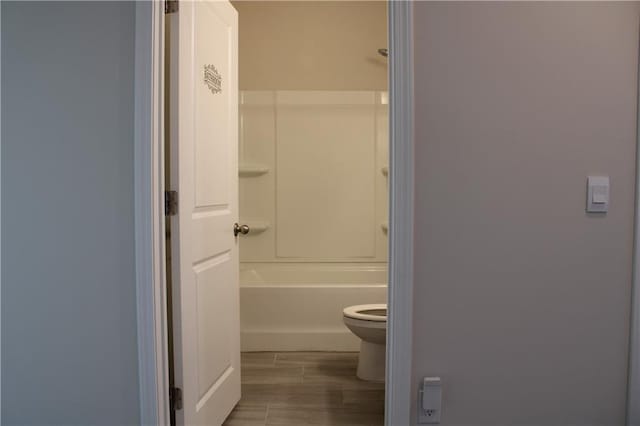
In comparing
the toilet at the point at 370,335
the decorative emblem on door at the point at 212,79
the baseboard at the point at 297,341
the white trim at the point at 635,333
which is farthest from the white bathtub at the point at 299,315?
the white trim at the point at 635,333

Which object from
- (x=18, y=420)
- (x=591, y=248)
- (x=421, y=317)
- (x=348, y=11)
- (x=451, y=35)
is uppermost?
(x=348, y=11)

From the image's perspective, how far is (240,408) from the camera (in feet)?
7.94

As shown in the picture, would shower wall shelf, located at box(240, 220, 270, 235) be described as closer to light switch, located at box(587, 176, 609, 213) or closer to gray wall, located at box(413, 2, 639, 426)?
gray wall, located at box(413, 2, 639, 426)

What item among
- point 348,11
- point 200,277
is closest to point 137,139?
point 200,277

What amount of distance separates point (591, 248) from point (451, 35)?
907 mm

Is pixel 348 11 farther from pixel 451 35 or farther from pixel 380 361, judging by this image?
pixel 380 361

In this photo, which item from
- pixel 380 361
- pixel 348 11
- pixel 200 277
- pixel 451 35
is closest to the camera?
pixel 451 35

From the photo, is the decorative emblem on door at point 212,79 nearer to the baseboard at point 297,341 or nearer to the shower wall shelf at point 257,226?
the shower wall shelf at point 257,226

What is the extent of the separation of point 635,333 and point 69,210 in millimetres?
2082

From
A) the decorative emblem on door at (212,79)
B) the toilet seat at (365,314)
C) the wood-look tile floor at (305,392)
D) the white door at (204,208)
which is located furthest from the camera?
the toilet seat at (365,314)

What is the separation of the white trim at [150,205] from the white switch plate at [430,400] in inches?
37.2

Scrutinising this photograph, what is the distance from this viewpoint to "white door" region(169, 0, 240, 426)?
6.01ft

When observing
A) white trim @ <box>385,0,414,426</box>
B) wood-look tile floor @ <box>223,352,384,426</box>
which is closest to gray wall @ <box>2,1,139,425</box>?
wood-look tile floor @ <box>223,352,384,426</box>

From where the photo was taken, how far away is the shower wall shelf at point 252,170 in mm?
3787
